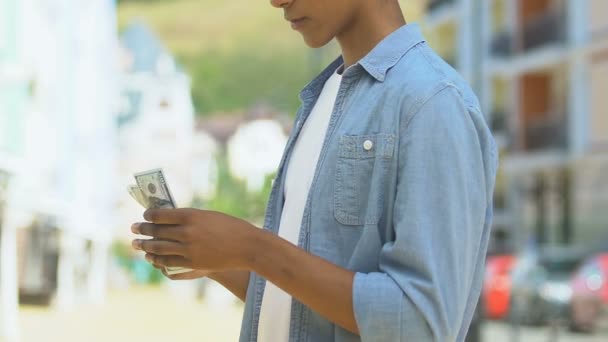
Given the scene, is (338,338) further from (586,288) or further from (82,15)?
(586,288)

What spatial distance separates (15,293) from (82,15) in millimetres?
1701

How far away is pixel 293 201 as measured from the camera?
3.14 ft

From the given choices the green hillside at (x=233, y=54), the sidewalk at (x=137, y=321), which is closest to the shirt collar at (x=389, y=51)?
the sidewalk at (x=137, y=321)

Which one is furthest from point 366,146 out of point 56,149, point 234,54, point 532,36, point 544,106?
point 544,106

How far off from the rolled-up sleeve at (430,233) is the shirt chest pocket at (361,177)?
14mm

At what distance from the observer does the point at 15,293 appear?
472 centimetres

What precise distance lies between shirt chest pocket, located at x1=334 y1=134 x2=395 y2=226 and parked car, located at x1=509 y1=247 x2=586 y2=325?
6.77m

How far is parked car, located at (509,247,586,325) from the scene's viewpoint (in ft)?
26.5

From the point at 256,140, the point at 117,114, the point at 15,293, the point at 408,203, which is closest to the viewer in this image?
the point at 408,203

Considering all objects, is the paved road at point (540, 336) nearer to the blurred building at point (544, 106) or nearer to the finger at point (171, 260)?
the blurred building at point (544, 106)

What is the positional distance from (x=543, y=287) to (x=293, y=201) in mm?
7727

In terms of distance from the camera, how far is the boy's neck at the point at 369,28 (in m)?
0.96

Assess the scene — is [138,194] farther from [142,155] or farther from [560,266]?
[560,266]

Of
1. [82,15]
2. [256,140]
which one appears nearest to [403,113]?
[82,15]
